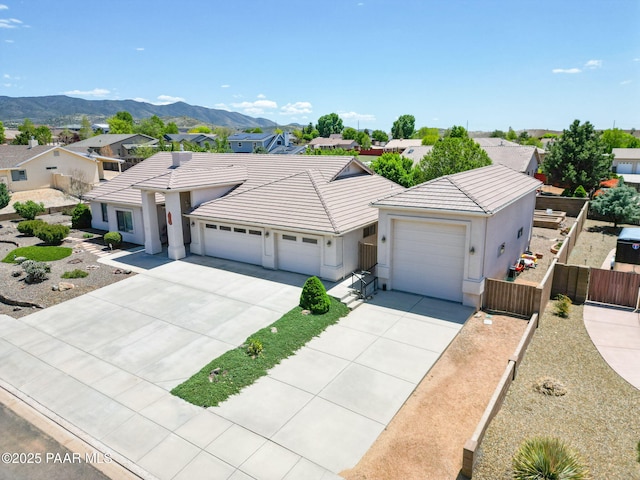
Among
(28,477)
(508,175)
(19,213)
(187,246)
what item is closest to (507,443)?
(28,477)

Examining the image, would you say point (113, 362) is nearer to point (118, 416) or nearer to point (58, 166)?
point (118, 416)

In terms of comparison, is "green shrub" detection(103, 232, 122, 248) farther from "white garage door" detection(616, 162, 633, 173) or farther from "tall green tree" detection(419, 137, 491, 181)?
"white garage door" detection(616, 162, 633, 173)

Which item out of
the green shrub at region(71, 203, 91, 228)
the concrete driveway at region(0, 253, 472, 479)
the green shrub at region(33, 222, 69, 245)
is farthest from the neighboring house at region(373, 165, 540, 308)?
the green shrub at region(71, 203, 91, 228)

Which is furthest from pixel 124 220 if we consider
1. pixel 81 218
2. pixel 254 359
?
pixel 254 359

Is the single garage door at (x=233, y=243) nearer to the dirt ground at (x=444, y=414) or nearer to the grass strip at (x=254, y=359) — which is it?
the grass strip at (x=254, y=359)

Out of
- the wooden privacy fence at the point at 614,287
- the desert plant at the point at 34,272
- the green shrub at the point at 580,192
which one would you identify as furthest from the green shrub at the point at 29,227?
the green shrub at the point at 580,192

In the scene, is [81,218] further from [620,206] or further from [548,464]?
[620,206]
